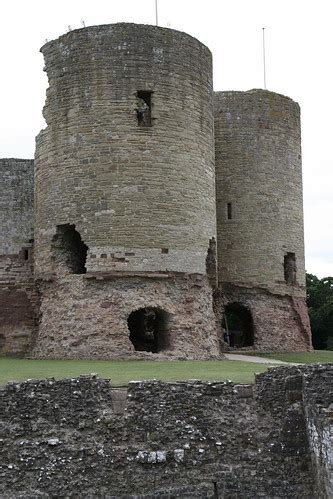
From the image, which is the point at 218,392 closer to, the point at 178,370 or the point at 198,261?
the point at 178,370

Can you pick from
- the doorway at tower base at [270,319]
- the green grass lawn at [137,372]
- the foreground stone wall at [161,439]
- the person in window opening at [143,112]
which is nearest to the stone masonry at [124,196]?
the person in window opening at [143,112]

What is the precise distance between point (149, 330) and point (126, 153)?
8.08 metres

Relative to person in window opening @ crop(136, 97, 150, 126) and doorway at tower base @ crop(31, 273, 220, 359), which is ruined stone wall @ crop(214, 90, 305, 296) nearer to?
doorway at tower base @ crop(31, 273, 220, 359)

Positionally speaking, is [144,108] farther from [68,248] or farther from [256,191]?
[256,191]

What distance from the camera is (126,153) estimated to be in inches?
819

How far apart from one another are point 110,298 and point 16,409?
8.38 meters

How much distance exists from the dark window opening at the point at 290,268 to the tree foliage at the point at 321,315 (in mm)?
12708

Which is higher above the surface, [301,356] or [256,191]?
[256,191]

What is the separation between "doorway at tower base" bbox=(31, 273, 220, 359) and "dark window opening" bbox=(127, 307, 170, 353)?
0.14 feet

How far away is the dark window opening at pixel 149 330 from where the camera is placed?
20953 mm

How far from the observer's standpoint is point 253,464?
12266 mm

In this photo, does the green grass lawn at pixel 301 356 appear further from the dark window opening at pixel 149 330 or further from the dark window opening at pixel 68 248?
the dark window opening at pixel 68 248

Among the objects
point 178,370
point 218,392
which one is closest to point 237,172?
point 178,370

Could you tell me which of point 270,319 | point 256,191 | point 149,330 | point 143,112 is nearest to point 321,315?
point 270,319
